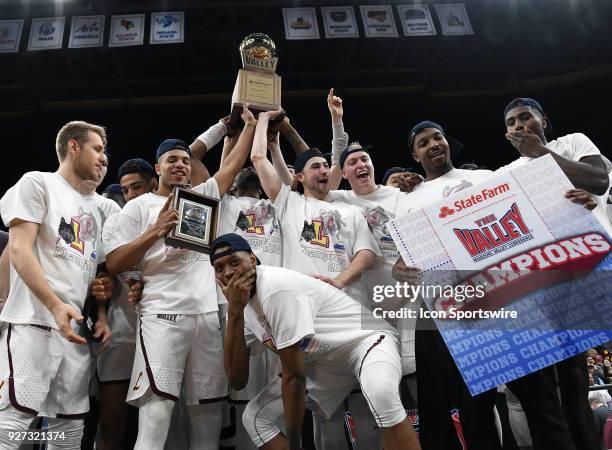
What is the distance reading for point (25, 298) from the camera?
2.35 meters

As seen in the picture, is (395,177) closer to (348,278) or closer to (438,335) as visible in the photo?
(348,278)

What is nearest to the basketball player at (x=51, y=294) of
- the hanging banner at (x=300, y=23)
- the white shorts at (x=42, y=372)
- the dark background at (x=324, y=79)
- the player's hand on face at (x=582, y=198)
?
the white shorts at (x=42, y=372)

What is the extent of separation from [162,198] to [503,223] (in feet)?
6.01

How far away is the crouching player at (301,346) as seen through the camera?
85.7 inches

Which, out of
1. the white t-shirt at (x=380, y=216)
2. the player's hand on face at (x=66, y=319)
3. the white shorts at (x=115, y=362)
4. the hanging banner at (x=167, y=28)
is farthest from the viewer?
the hanging banner at (x=167, y=28)

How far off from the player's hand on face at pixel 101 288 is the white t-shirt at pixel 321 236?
990 millimetres

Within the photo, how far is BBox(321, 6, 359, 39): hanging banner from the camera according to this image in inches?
358

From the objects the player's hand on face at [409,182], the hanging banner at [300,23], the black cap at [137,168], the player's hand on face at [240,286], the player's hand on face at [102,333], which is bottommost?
the player's hand on face at [102,333]

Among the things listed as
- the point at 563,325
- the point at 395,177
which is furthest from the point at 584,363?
the point at 395,177

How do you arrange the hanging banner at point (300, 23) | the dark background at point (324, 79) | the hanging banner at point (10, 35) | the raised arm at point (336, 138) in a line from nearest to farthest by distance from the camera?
the raised arm at point (336, 138)
the hanging banner at point (10, 35)
the hanging banner at point (300, 23)
the dark background at point (324, 79)

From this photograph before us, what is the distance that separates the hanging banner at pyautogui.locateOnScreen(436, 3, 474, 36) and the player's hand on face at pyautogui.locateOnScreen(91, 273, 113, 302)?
27.3 feet

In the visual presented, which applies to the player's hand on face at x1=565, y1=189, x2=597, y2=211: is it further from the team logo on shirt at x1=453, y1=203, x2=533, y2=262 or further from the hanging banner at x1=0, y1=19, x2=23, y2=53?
the hanging banner at x1=0, y1=19, x2=23, y2=53

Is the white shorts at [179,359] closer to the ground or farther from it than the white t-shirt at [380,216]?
closer to the ground

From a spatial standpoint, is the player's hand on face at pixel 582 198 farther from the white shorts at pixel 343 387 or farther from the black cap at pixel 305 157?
the black cap at pixel 305 157
